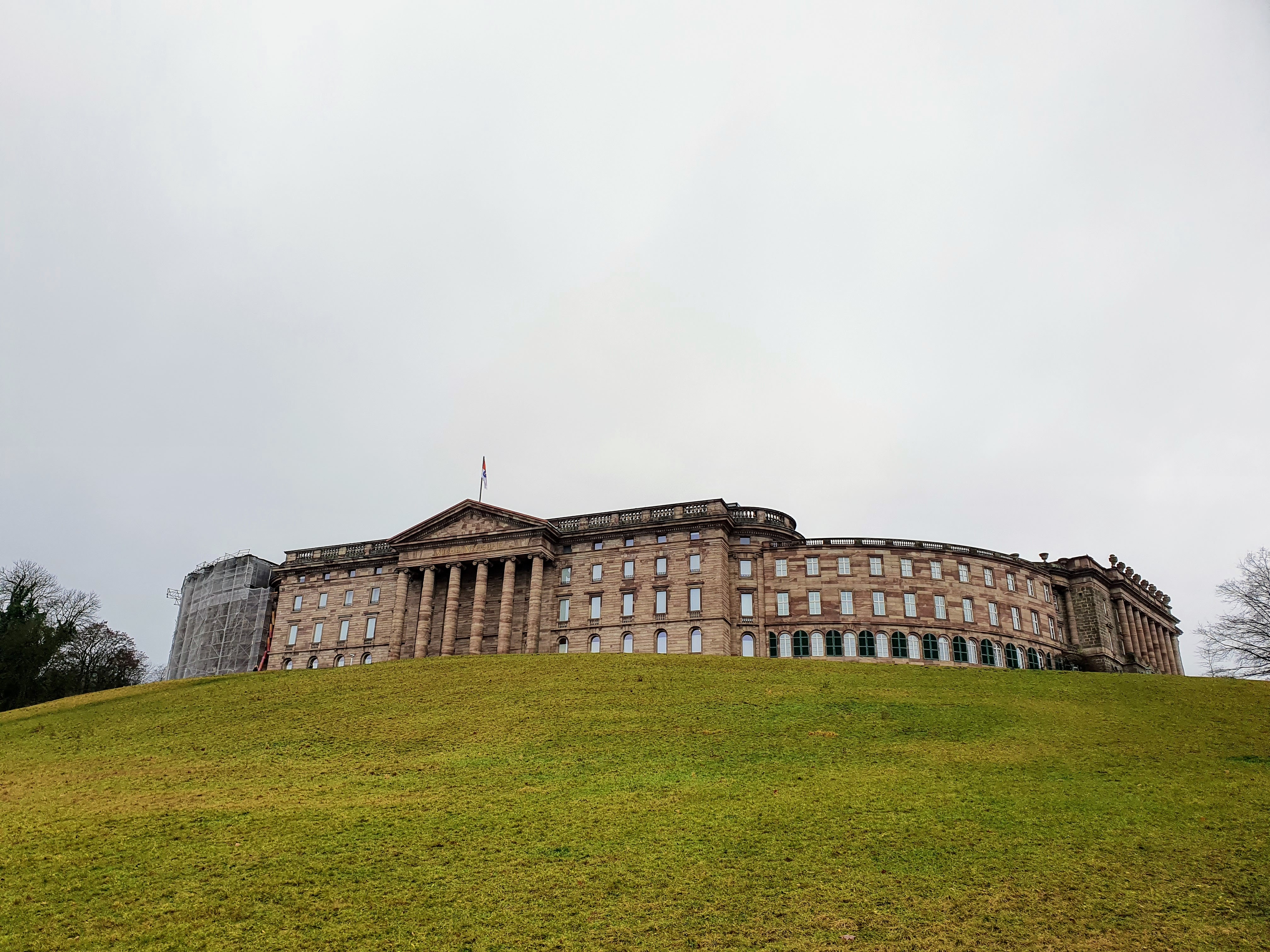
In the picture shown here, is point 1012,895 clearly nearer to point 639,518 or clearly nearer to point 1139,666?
point 639,518

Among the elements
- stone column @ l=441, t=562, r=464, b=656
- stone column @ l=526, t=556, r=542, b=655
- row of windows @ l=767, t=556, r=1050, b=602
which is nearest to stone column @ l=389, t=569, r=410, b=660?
stone column @ l=441, t=562, r=464, b=656

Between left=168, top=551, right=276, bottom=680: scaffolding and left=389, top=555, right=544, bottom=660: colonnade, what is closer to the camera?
left=389, top=555, right=544, bottom=660: colonnade

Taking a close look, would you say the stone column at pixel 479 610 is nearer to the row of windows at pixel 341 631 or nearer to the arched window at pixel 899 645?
the row of windows at pixel 341 631

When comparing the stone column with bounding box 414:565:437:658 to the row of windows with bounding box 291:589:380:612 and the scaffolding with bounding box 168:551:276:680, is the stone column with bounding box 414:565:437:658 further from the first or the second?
the scaffolding with bounding box 168:551:276:680

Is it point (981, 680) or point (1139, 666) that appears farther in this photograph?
point (1139, 666)

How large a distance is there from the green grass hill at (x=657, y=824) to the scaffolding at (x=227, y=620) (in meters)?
52.1

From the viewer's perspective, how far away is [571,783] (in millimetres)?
29047

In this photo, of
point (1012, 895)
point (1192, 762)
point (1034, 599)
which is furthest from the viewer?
point (1034, 599)

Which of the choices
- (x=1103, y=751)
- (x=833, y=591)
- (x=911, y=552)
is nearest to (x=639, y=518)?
(x=833, y=591)

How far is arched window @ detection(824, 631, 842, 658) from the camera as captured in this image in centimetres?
7550

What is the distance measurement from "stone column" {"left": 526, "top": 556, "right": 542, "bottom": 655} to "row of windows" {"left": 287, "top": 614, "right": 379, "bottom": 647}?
18.0 meters

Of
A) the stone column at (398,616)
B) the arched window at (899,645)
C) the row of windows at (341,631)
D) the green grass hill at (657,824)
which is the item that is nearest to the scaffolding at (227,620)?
the row of windows at (341,631)

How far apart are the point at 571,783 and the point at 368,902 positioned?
10187mm

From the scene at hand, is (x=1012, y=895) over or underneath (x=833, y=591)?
underneath
